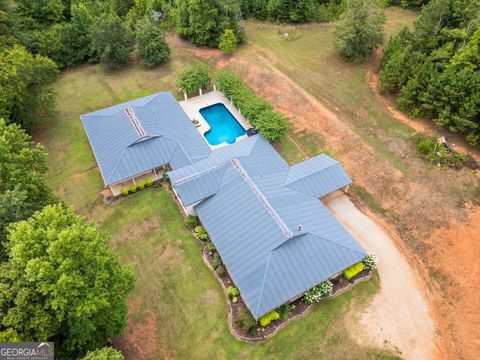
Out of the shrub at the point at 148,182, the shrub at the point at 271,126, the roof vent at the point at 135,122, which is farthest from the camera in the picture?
the shrub at the point at 271,126

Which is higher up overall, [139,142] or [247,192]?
[139,142]

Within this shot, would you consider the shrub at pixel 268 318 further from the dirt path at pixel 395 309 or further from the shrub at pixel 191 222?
the shrub at pixel 191 222

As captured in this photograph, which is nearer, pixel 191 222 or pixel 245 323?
pixel 245 323

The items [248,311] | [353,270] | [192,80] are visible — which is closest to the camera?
[248,311]

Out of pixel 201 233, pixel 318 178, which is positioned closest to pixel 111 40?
pixel 201 233

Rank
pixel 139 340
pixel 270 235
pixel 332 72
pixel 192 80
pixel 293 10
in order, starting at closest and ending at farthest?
1. pixel 139 340
2. pixel 270 235
3. pixel 192 80
4. pixel 332 72
5. pixel 293 10

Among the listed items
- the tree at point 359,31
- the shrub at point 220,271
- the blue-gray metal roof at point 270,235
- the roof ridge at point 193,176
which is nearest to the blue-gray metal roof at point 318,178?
the blue-gray metal roof at point 270,235

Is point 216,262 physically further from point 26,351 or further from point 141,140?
point 141,140

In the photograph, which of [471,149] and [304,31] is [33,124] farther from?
[471,149]
